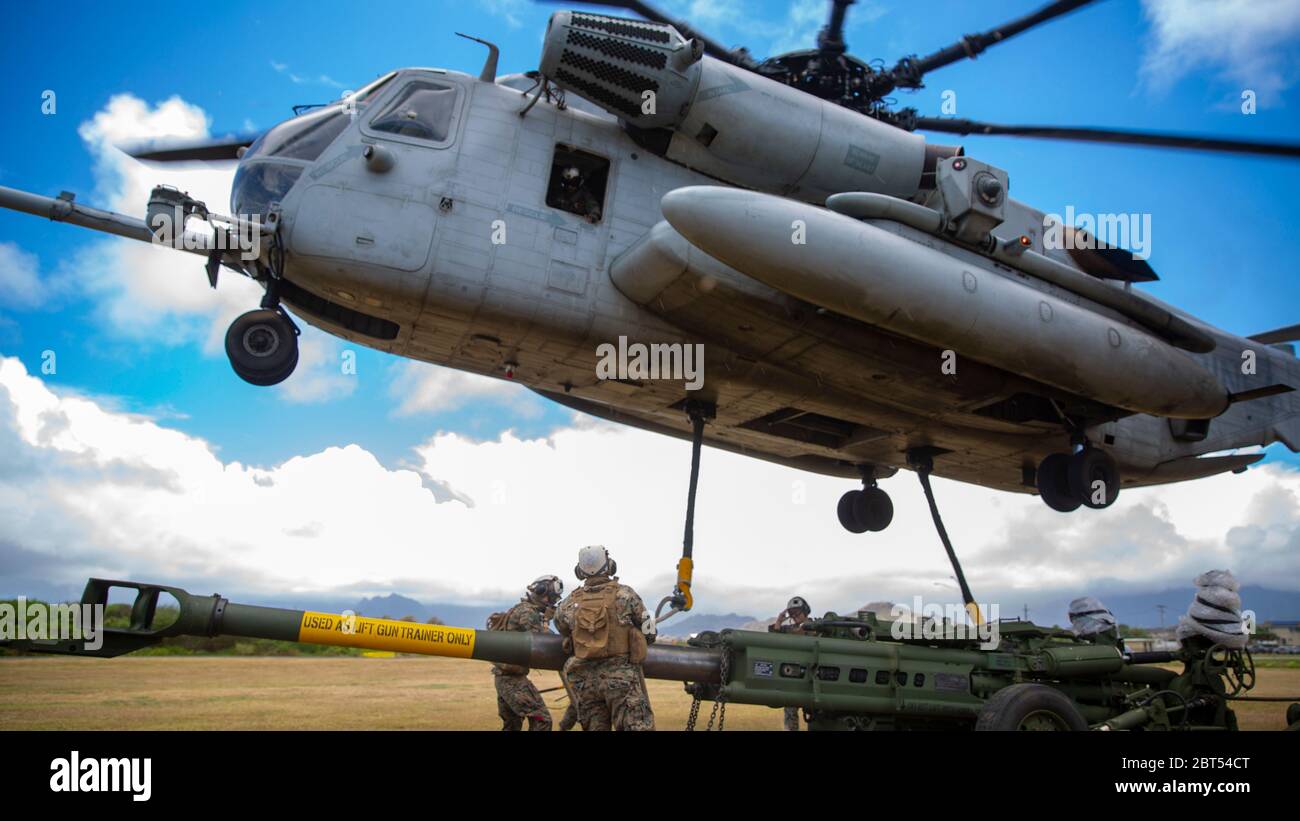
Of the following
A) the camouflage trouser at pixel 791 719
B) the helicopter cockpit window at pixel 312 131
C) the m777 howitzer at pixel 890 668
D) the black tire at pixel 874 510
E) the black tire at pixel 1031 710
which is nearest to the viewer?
the m777 howitzer at pixel 890 668

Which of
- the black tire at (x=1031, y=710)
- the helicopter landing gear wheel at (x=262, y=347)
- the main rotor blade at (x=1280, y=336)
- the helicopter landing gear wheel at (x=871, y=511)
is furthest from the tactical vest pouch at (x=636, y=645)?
the main rotor blade at (x=1280, y=336)

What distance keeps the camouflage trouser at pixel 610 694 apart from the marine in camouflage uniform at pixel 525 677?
136 cm

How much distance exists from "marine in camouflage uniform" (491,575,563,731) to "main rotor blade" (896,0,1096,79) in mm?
7990

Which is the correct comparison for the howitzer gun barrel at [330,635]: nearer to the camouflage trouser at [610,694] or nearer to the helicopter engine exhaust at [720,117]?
the camouflage trouser at [610,694]

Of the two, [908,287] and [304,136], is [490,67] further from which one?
[908,287]

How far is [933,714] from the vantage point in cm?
711

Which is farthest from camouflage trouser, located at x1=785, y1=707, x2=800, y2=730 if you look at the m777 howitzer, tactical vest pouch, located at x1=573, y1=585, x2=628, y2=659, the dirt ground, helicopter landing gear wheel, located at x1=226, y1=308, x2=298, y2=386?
helicopter landing gear wheel, located at x1=226, y1=308, x2=298, y2=386

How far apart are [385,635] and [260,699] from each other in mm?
5758

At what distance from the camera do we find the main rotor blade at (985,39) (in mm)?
9891

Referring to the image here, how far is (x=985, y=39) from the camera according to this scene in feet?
35.5

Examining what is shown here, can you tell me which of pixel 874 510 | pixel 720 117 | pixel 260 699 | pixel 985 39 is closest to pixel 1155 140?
pixel 985 39
